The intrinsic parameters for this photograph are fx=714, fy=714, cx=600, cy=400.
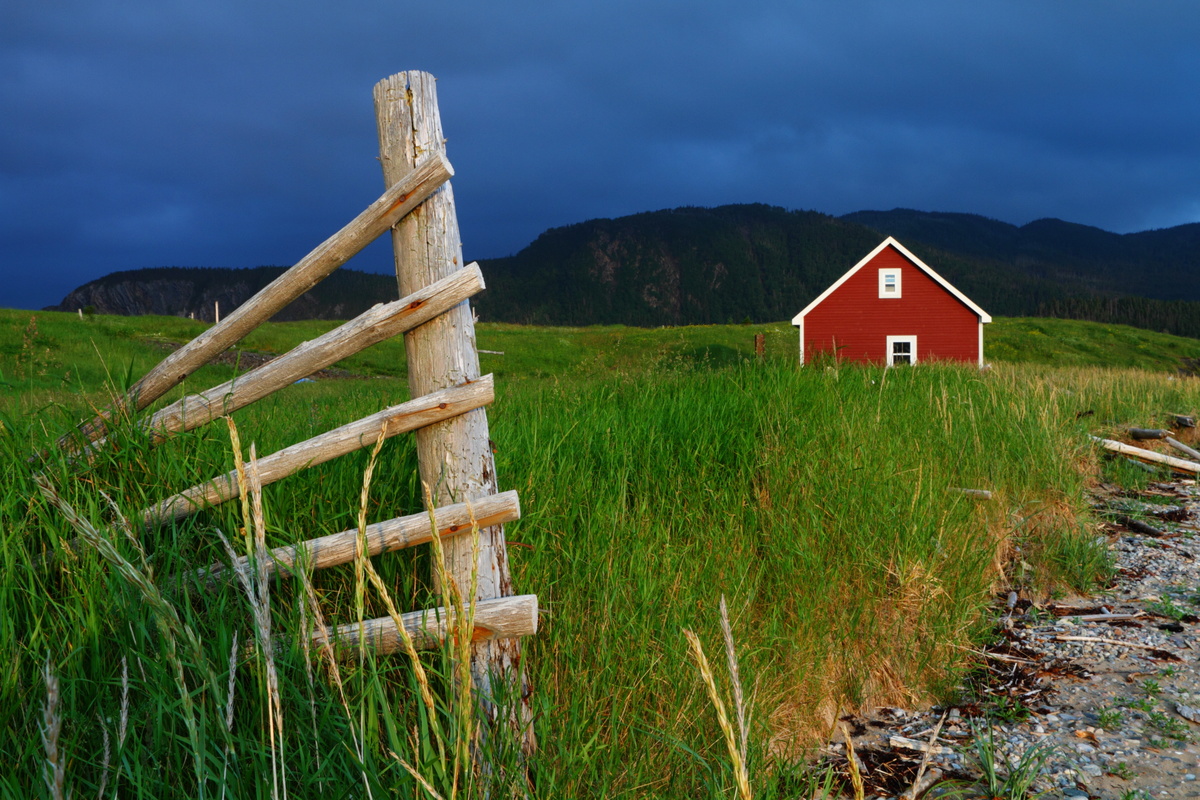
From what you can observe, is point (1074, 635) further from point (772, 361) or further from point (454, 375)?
point (454, 375)

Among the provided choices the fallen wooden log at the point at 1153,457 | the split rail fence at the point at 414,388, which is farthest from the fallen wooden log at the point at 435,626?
the fallen wooden log at the point at 1153,457

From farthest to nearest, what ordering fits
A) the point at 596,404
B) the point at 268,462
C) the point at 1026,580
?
the point at 596,404 → the point at 1026,580 → the point at 268,462

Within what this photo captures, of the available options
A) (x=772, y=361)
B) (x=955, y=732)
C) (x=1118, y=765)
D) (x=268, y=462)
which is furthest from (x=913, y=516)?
(x=268, y=462)

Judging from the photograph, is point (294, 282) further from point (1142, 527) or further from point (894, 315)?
point (894, 315)

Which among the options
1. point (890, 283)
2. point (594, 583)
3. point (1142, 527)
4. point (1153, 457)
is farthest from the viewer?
point (890, 283)

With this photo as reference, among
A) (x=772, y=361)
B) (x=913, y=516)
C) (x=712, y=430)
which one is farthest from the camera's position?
(x=772, y=361)

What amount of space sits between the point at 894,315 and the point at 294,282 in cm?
3421

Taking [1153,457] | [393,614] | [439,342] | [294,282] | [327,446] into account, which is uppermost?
[294,282]

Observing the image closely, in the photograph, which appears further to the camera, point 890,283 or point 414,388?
point 890,283

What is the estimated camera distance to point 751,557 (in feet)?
15.0

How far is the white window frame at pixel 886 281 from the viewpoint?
110 ft

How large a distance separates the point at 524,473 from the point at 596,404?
2630 millimetres

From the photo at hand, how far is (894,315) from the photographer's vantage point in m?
33.8

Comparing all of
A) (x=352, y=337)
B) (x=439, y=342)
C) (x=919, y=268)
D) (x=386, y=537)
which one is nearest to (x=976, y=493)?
(x=439, y=342)
